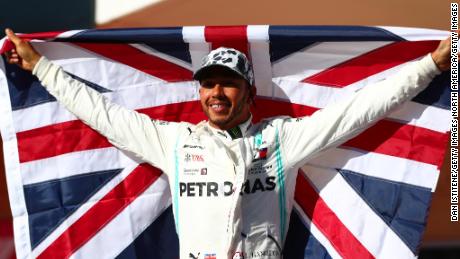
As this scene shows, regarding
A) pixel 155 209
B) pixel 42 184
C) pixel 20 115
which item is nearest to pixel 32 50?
pixel 20 115

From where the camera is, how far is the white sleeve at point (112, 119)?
2244mm

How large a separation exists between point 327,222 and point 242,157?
438mm

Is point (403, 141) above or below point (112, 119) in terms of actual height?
below

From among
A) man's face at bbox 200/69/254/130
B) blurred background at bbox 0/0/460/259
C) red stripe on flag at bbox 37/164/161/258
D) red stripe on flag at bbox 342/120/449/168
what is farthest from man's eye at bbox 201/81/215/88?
blurred background at bbox 0/0/460/259

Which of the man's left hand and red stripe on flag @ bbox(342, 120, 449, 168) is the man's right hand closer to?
red stripe on flag @ bbox(342, 120, 449, 168)

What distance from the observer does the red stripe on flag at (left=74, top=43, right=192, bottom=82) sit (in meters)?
2.38

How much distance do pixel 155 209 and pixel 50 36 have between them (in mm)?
746

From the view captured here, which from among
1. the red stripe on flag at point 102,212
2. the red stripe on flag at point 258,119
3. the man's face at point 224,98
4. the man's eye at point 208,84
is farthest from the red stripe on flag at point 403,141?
the red stripe on flag at point 102,212

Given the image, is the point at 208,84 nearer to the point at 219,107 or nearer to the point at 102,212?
the point at 219,107

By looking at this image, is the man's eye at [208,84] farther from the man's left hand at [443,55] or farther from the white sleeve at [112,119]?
the man's left hand at [443,55]

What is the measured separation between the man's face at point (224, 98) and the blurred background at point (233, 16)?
0.67 m

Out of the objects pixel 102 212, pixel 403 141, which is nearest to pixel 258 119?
pixel 403 141

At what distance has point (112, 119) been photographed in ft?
7.41

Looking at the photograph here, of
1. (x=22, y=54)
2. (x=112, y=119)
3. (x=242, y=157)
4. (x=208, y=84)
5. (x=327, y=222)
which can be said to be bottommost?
(x=327, y=222)
